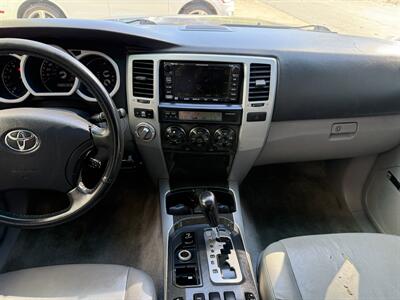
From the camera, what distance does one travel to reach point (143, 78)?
1.29 metres

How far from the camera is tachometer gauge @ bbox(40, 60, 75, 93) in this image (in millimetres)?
1267

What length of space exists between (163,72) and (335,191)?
135 centimetres

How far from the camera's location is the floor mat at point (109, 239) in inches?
68.1

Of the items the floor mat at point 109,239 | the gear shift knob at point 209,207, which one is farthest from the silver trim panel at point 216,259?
the floor mat at point 109,239

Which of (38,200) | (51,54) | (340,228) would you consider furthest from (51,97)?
(340,228)

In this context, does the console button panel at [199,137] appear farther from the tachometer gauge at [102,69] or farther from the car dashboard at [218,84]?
the tachometer gauge at [102,69]

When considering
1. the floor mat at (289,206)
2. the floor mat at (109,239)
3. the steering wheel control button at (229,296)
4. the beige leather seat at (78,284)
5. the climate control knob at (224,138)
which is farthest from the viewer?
the floor mat at (289,206)

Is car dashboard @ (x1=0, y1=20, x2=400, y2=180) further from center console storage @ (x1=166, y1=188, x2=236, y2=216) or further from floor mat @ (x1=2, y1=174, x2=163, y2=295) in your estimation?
floor mat @ (x1=2, y1=174, x2=163, y2=295)

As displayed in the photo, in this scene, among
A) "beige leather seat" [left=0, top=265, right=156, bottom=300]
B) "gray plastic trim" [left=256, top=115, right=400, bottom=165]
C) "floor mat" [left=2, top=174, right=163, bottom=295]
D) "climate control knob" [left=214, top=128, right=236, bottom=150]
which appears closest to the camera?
"beige leather seat" [left=0, top=265, right=156, bottom=300]

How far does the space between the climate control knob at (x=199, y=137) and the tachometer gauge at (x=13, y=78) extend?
0.61 m

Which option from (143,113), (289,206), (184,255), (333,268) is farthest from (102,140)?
(289,206)

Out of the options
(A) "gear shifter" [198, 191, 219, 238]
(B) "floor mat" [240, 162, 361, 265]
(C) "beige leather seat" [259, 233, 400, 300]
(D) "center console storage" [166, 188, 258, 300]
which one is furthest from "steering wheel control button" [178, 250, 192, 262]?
(B) "floor mat" [240, 162, 361, 265]

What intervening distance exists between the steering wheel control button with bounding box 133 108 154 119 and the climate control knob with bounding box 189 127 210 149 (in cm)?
17

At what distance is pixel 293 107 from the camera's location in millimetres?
1416
